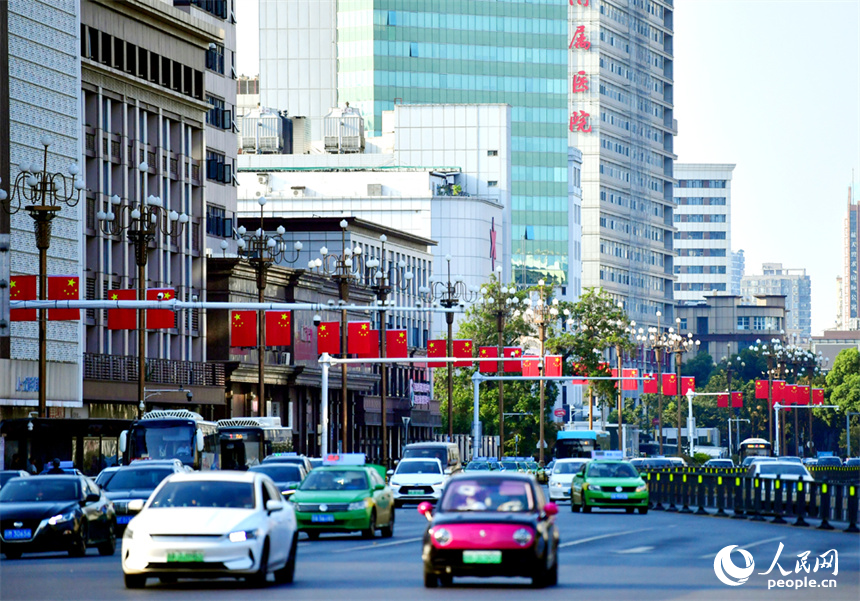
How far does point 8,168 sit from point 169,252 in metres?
17.1

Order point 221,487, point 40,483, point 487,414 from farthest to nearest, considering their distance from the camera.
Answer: point 487,414 → point 40,483 → point 221,487

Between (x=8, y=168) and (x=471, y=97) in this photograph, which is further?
(x=471, y=97)

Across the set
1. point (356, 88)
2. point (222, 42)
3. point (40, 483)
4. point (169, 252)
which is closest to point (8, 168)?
point (169, 252)

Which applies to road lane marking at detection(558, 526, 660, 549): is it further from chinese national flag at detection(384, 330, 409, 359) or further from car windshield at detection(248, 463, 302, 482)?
chinese national flag at detection(384, 330, 409, 359)

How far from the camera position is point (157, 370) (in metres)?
82.1

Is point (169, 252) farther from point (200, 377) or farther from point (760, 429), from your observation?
point (760, 429)

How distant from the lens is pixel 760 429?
18812cm

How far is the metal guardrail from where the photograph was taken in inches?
1613

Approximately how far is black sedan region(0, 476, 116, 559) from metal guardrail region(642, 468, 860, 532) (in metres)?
16.8

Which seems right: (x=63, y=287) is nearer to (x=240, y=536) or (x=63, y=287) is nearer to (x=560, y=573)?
(x=560, y=573)

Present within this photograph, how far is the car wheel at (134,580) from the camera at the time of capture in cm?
2278

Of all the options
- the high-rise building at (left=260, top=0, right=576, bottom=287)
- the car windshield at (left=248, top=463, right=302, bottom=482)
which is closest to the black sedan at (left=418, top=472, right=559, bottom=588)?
the car windshield at (left=248, top=463, right=302, bottom=482)

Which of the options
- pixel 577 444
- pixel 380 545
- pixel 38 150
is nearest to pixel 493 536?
pixel 380 545

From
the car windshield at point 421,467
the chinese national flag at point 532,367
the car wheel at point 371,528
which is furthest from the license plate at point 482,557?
the chinese national flag at point 532,367
